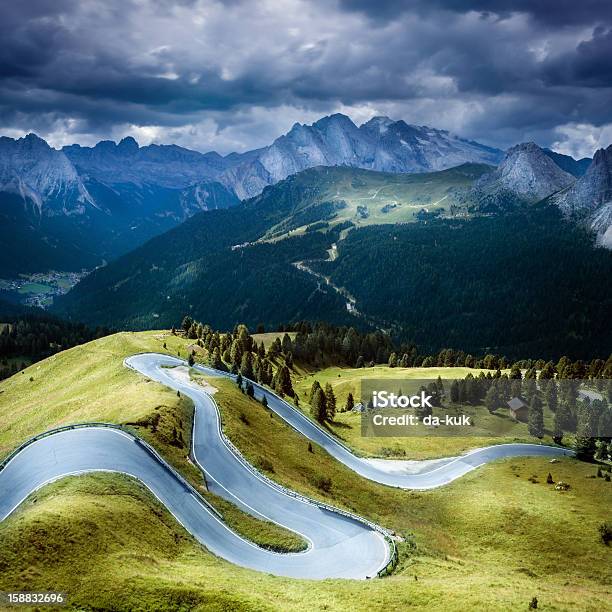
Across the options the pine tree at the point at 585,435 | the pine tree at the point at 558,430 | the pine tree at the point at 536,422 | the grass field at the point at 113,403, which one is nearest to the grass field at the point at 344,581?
the grass field at the point at 113,403

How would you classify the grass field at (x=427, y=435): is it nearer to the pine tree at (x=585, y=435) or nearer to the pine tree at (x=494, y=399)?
the pine tree at (x=494, y=399)

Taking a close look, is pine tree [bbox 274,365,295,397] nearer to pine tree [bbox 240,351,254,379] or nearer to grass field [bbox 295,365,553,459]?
grass field [bbox 295,365,553,459]

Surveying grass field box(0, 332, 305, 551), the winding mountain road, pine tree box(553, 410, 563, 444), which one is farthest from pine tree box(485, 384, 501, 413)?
grass field box(0, 332, 305, 551)

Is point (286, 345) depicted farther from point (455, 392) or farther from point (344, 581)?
point (344, 581)

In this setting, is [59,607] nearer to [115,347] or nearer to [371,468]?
[371,468]

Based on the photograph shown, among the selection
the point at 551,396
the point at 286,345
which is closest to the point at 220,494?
the point at 551,396

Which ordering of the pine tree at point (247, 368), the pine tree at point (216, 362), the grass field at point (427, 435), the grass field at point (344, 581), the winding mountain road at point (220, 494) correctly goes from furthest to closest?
the pine tree at point (216, 362) → the pine tree at point (247, 368) → the grass field at point (427, 435) → the winding mountain road at point (220, 494) → the grass field at point (344, 581)

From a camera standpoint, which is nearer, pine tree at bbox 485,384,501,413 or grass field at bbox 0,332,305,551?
grass field at bbox 0,332,305,551
